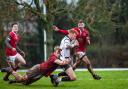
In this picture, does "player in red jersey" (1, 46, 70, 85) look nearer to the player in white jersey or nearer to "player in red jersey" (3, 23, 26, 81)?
the player in white jersey

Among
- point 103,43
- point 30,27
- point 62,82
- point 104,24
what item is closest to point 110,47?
point 103,43

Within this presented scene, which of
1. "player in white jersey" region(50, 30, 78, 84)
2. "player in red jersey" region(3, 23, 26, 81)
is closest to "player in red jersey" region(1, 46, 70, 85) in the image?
"player in white jersey" region(50, 30, 78, 84)

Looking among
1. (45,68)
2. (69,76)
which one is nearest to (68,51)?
(69,76)

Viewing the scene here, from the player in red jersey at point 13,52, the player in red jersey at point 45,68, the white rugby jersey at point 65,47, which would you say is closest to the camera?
the player in red jersey at point 45,68

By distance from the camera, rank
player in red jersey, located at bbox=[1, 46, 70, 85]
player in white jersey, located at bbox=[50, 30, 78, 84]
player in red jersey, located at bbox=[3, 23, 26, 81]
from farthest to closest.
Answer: player in red jersey, located at bbox=[3, 23, 26, 81] < player in white jersey, located at bbox=[50, 30, 78, 84] < player in red jersey, located at bbox=[1, 46, 70, 85]

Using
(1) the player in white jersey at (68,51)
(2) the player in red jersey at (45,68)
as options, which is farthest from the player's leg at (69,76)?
(2) the player in red jersey at (45,68)

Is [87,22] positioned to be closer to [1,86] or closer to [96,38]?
[96,38]

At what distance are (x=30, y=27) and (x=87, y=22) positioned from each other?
4086 millimetres

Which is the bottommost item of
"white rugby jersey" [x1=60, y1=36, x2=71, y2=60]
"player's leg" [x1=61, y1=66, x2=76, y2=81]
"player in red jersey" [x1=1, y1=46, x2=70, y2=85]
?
"player's leg" [x1=61, y1=66, x2=76, y2=81]

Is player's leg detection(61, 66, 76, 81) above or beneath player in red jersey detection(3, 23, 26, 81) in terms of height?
beneath

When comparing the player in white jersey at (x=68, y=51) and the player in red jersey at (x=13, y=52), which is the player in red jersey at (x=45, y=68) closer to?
the player in white jersey at (x=68, y=51)

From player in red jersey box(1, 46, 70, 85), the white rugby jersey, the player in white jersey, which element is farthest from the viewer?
the white rugby jersey

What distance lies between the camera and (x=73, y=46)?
1819 cm

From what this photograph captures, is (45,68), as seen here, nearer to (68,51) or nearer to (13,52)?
(68,51)
